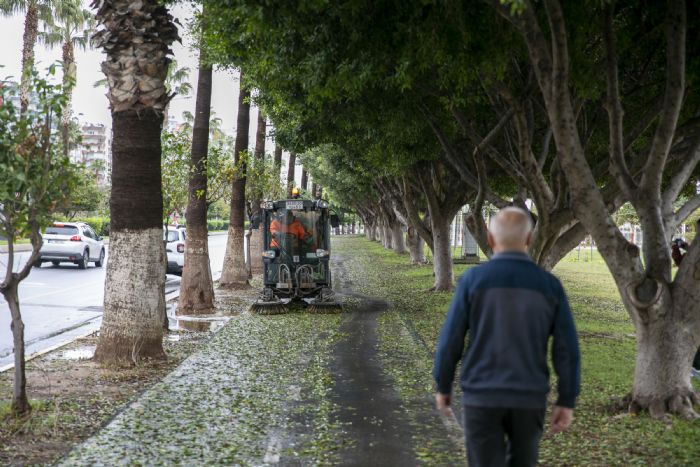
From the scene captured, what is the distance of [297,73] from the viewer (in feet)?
39.2

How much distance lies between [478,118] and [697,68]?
7169 mm

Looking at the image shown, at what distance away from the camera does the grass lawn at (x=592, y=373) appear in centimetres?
708

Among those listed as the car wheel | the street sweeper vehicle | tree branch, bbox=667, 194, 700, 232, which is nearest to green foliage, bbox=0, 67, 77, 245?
tree branch, bbox=667, 194, 700, 232

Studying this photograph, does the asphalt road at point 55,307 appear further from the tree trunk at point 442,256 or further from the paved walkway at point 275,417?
the tree trunk at point 442,256

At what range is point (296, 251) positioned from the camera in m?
20.2

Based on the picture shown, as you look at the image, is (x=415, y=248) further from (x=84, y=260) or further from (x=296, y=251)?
(x=296, y=251)

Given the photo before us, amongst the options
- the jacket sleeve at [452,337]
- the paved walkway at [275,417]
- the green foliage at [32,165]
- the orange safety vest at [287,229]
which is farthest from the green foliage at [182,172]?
the jacket sleeve at [452,337]

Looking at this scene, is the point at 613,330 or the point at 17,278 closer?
the point at 17,278

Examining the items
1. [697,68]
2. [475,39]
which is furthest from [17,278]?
[697,68]

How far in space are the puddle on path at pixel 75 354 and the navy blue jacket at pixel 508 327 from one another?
8.93 metres

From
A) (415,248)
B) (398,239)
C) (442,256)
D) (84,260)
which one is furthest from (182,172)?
(398,239)

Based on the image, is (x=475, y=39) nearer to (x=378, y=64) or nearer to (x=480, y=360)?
(x=378, y=64)

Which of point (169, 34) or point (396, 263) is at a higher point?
point (169, 34)

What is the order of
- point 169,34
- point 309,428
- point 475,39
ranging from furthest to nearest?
point 169,34, point 475,39, point 309,428
